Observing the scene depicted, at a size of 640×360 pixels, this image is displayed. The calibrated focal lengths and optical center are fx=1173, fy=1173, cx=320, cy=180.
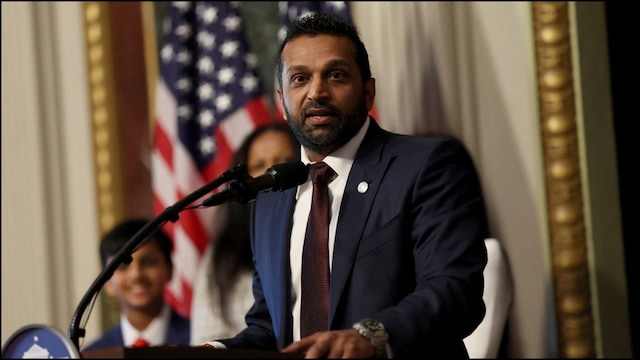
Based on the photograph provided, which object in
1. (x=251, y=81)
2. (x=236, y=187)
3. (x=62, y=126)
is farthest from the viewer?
(x=62, y=126)

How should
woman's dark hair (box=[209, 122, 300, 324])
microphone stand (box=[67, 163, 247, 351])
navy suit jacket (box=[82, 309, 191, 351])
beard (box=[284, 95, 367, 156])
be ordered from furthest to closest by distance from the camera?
navy suit jacket (box=[82, 309, 191, 351])
woman's dark hair (box=[209, 122, 300, 324])
beard (box=[284, 95, 367, 156])
microphone stand (box=[67, 163, 247, 351])

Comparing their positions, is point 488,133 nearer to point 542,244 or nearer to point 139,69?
point 542,244

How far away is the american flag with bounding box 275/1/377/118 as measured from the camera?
206 inches

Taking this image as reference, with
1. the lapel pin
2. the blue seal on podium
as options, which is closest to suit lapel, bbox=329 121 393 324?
the lapel pin

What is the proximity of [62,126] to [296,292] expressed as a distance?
3.67 m

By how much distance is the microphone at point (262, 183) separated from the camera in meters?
2.43

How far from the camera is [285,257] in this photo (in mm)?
2717

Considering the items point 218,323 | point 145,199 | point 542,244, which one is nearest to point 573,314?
point 542,244

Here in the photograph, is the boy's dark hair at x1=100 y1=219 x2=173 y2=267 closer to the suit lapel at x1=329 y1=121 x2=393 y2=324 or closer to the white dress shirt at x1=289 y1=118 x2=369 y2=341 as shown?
the white dress shirt at x1=289 y1=118 x2=369 y2=341

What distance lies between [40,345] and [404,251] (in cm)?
82

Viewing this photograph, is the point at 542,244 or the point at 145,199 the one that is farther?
the point at 145,199

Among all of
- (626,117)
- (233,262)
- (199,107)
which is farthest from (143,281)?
(626,117)

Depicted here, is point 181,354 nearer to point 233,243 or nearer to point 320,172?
point 320,172

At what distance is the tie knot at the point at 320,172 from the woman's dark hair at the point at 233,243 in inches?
90.3
